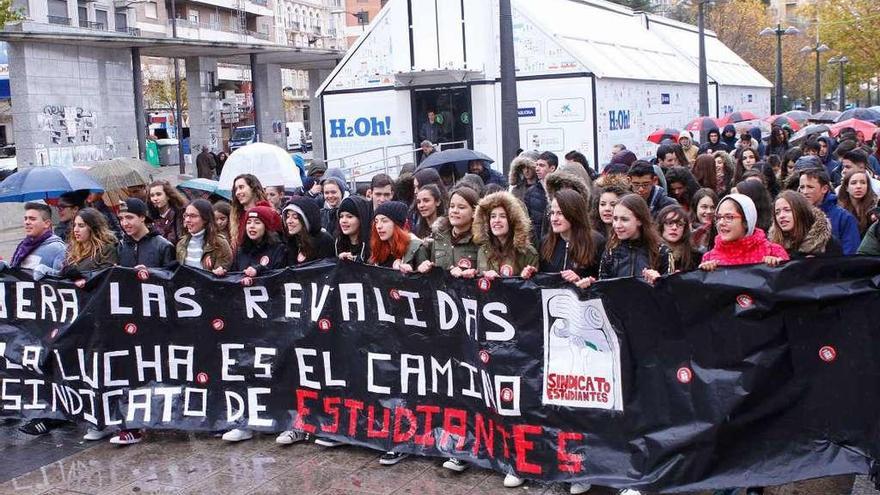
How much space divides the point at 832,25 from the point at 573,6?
30.5 metres

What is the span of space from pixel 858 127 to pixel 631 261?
13.9 metres

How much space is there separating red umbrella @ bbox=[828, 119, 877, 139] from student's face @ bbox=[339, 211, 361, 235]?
13180 millimetres

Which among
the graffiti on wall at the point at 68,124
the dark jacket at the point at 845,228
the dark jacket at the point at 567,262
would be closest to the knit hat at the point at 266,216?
the dark jacket at the point at 567,262

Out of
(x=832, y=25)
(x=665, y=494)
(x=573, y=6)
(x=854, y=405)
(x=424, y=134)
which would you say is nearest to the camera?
(x=854, y=405)

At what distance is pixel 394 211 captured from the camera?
21.7 ft

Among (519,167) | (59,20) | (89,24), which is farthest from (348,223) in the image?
(89,24)

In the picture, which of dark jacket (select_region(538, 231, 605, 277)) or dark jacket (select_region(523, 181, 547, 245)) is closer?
dark jacket (select_region(538, 231, 605, 277))

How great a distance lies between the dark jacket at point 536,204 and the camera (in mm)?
9070

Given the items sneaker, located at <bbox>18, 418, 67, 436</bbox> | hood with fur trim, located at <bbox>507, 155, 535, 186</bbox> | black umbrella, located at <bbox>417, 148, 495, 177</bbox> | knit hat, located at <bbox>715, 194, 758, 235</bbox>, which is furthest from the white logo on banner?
black umbrella, located at <bbox>417, 148, 495, 177</bbox>

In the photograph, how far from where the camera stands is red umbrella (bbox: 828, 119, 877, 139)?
58.0 ft

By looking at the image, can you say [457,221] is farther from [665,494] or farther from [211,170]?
[211,170]

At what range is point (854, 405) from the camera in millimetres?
4992

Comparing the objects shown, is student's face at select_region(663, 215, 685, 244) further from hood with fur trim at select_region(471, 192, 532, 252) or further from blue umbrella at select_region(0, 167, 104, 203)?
blue umbrella at select_region(0, 167, 104, 203)

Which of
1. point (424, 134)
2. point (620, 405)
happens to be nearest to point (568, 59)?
point (424, 134)
